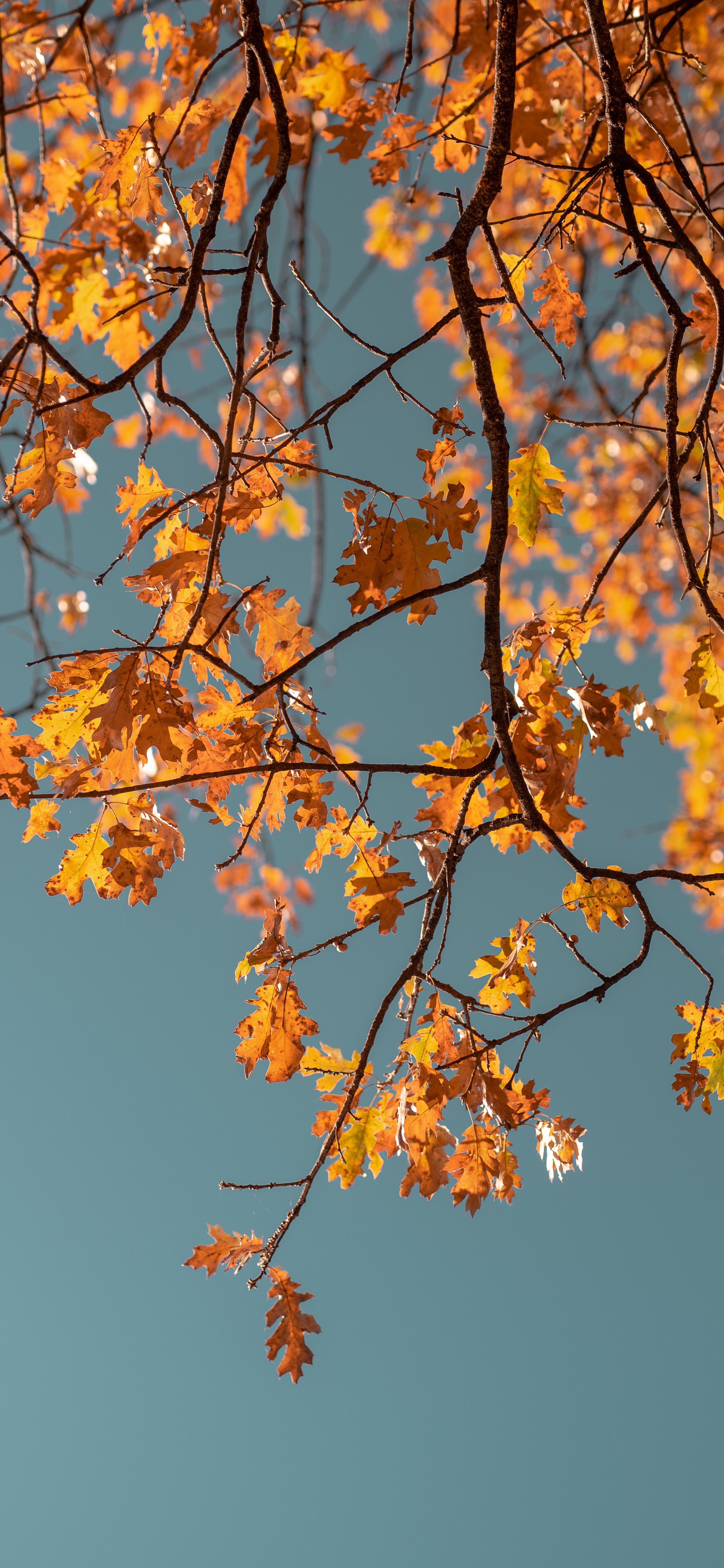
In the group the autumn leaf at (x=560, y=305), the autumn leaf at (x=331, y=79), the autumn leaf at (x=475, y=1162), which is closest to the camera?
the autumn leaf at (x=475, y=1162)

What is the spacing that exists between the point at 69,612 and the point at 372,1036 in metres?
3.93

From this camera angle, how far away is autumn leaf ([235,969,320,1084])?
4.95ft

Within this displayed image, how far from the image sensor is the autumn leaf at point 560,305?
5.58 ft

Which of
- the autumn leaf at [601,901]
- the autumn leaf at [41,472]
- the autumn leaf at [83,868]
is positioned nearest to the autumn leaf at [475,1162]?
the autumn leaf at [601,901]

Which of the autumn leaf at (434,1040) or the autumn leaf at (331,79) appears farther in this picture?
the autumn leaf at (331,79)

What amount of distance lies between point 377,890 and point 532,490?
715 millimetres

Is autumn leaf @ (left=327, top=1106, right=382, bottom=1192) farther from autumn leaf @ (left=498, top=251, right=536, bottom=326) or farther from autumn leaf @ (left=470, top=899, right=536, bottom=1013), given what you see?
autumn leaf @ (left=498, top=251, right=536, bottom=326)

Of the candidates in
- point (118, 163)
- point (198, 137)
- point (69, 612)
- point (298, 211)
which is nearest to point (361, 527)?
point (118, 163)

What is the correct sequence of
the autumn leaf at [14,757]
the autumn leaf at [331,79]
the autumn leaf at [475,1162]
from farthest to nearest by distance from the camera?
the autumn leaf at [331,79], the autumn leaf at [475,1162], the autumn leaf at [14,757]

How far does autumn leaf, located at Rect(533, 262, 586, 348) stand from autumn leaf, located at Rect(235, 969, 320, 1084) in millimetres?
1258

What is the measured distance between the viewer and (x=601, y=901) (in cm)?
171

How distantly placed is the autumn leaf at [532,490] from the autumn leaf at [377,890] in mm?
579

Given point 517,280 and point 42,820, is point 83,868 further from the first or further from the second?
point 517,280

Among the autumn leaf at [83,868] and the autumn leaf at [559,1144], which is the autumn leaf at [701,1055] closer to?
the autumn leaf at [559,1144]
